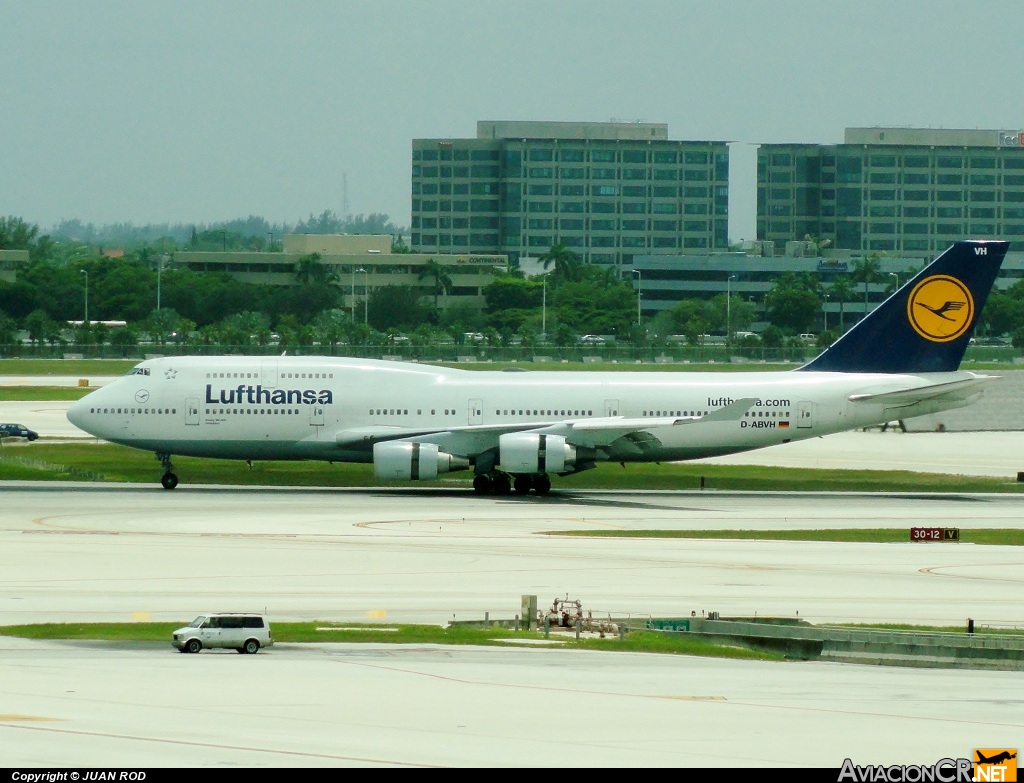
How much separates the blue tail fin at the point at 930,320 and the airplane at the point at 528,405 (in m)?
0.05

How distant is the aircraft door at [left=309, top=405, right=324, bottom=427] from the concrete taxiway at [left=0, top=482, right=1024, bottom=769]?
99.2 inches

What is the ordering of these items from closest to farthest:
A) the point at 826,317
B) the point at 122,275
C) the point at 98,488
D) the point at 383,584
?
→ the point at 383,584
the point at 98,488
the point at 122,275
the point at 826,317

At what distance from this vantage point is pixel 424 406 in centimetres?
5378

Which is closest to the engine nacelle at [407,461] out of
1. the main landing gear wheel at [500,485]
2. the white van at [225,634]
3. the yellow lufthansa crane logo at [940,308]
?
the main landing gear wheel at [500,485]

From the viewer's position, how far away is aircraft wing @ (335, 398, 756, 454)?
52.1 meters

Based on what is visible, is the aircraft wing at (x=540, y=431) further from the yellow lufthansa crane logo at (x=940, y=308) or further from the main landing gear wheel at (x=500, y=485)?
the yellow lufthansa crane logo at (x=940, y=308)

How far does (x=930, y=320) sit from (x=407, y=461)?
67.6 feet

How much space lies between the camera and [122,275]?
182500 millimetres

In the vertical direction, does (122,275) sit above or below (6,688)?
above

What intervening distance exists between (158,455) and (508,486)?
12.9m

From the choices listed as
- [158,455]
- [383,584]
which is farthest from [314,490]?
[383,584]

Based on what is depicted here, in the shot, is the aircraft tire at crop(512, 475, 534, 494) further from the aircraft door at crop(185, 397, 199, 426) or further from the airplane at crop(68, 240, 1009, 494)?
the aircraft door at crop(185, 397, 199, 426)

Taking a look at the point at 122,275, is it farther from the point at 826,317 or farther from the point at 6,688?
the point at 6,688

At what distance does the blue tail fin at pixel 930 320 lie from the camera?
183ft
